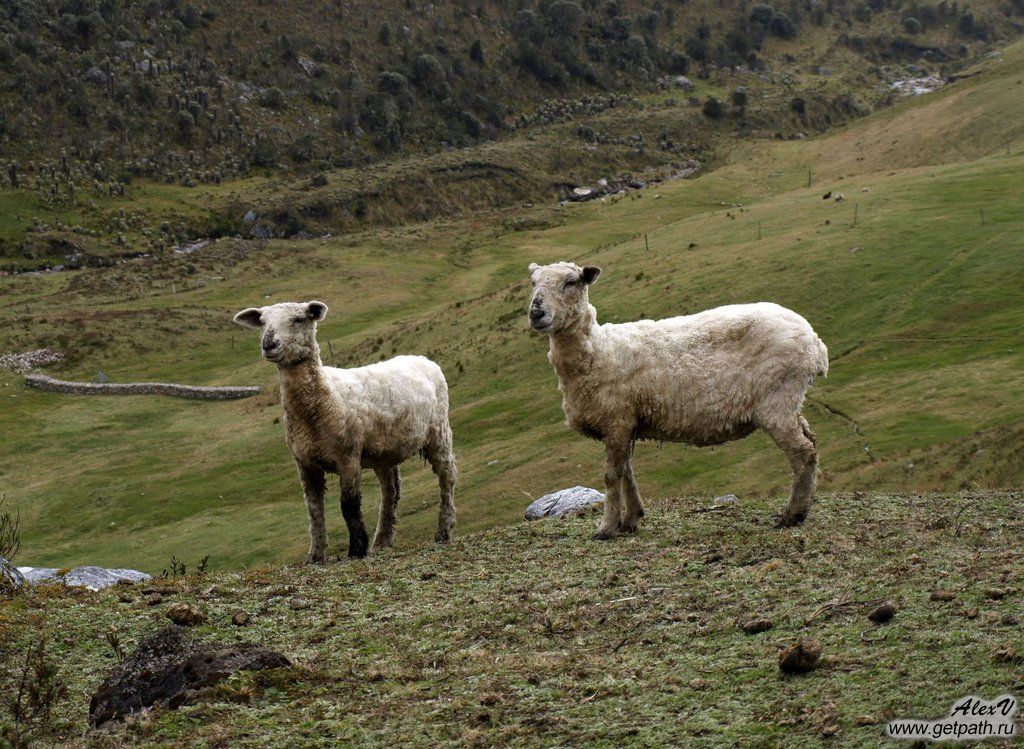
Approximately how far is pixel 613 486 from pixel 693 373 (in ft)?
6.75

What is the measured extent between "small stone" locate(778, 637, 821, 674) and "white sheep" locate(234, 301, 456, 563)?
9365mm

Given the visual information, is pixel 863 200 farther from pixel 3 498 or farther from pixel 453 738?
pixel 453 738

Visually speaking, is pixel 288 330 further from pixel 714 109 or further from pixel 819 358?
pixel 714 109

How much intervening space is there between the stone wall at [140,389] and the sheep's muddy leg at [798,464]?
45951mm

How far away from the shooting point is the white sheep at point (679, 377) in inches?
615

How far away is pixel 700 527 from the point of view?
16.3 meters

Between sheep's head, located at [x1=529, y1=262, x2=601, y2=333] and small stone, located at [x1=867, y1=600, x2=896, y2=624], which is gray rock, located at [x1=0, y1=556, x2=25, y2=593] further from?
small stone, located at [x1=867, y1=600, x2=896, y2=624]

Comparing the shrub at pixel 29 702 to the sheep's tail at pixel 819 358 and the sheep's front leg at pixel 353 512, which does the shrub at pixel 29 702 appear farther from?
the sheep's tail at pixel 819 358

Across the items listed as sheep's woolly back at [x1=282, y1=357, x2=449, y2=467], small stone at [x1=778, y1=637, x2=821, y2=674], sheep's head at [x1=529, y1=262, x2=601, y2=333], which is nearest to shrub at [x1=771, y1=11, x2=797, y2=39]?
sheep's woolly back at [x1=282, y1=357, x2=449, y2=467]

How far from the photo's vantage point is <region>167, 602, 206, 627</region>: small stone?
1192 centimetres

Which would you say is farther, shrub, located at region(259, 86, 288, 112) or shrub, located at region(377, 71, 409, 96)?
shrub, located at region(377, 71, 409, 96)

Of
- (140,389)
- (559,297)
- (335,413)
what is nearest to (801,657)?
(559,297)

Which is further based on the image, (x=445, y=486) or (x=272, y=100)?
(x=272, y=100)

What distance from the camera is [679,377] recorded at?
51.9 feet
